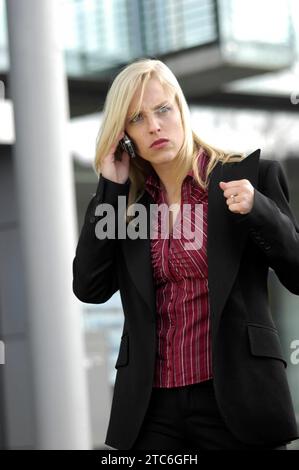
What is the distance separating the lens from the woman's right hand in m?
3.19

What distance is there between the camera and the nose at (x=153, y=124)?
3.02 metres

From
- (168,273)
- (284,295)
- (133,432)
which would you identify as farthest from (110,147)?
(284,295)

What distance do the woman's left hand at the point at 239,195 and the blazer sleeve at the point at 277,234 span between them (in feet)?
0.04

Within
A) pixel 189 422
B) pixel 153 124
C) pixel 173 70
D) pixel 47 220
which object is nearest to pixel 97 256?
pixel 153 124

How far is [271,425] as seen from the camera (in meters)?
2.88

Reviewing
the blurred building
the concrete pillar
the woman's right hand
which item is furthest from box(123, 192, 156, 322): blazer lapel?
the blurred building

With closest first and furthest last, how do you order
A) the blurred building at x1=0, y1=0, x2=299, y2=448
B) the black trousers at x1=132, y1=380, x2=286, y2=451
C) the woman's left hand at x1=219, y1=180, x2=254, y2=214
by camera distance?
the woman's left hand at x1=219, y1=180, x2=254, y2=214 → the black trousers at x1=132, y1=380, x2=286, y2=451 → the blurred building at x1=0, y1=0, x2=299, y2=448

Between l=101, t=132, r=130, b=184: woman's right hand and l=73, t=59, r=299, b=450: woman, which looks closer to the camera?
l=73, t=59, r=299, b=450: woman

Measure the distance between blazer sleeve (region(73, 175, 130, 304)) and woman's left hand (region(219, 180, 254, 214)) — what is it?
15.6 inches

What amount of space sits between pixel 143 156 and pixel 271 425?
74 centimetres

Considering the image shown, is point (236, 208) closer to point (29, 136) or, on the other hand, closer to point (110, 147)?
point (110, 147)

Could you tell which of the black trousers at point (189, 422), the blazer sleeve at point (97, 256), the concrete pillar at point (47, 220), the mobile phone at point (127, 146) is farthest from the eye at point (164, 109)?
the concrete pillar at point (47, 220)

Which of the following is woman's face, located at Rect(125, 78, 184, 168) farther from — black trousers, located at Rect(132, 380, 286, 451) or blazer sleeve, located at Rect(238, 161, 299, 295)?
black trousers, located at Rect(132, 380, 286, 451)

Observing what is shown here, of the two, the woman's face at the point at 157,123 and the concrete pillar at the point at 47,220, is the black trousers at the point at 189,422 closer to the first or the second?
the woman's face at the point at 157,123
